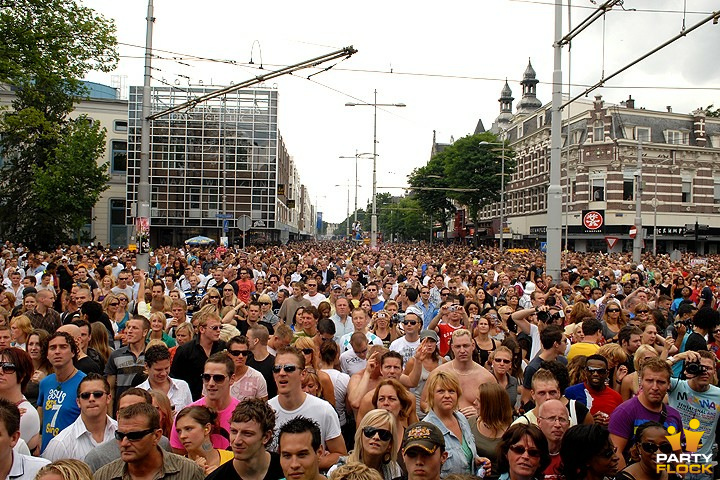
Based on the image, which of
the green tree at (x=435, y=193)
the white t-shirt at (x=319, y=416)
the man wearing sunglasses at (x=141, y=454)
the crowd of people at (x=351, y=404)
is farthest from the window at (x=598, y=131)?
the man wearing sunglasses at (x=141, y=454)

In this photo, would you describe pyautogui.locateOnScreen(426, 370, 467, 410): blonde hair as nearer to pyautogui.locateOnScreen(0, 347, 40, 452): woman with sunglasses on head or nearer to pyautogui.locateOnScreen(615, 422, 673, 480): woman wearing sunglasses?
pyautogui.locateOnScreen(615, 422, 673, 480): woman wearing sunglasses

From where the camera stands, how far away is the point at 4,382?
447cm

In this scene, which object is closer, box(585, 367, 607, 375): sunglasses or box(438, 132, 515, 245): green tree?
box(585, 367, 607, 375): sunglasses

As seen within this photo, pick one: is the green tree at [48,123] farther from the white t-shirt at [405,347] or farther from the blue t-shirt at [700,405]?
the blue t-shirt at [700,405]

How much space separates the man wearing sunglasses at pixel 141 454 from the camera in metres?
3.42

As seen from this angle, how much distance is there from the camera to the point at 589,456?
3729 millimetres

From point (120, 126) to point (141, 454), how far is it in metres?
56.0

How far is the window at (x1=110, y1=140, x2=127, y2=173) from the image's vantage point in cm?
5525

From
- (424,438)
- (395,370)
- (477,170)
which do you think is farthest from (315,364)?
(477,170)

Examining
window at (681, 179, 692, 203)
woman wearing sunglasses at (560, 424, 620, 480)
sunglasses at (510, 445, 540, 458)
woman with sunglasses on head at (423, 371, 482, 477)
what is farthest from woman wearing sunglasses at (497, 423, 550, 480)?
window at (681, 179, 692, 203)

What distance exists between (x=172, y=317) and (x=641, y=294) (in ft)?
25.6

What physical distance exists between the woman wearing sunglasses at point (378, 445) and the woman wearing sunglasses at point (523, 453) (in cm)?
67

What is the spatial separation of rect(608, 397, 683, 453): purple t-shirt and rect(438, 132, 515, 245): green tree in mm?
53425

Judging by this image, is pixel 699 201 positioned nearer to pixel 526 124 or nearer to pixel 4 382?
pixel 526 124
